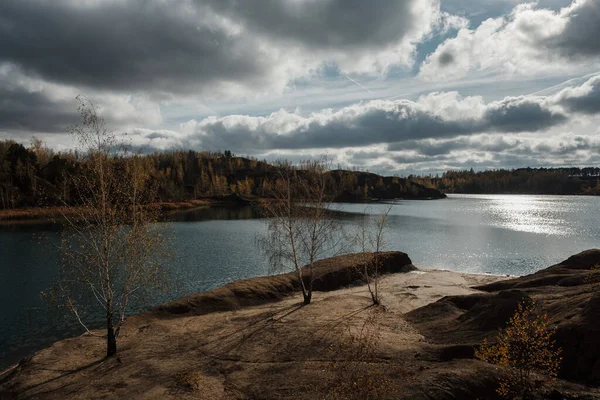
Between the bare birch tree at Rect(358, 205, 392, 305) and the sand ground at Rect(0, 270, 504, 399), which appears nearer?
the sand ground at Rect(0, 270, 504, 399)

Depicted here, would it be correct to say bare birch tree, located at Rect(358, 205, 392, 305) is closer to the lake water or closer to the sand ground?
the sand ground

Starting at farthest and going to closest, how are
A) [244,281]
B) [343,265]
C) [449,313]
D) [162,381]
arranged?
[343,265], [244,281], [449,313], [162,381]

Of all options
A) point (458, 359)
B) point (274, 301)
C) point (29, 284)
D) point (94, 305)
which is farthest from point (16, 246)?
point (458, 359)

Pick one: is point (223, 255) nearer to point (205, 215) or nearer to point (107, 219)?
point (107, 219)

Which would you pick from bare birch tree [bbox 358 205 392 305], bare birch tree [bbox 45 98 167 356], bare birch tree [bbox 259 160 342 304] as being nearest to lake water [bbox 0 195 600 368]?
bare birch tree [bbox 45 98 167 356]

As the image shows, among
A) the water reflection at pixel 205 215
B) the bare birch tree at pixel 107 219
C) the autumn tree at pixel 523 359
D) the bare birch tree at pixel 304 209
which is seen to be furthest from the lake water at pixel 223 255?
the autumn tree at pixel 523 359

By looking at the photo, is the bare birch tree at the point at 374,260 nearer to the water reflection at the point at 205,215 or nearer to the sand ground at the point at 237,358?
the sand ground at the point at 237,358

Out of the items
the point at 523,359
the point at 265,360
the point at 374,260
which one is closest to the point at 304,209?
the point at 265,360

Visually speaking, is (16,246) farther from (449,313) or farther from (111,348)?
(449,313)

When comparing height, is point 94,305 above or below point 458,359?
below

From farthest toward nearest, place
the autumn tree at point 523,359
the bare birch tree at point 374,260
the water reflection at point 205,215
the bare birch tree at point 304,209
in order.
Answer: the water reflection at point 205,215 → the bare birch tree at point 374,260 → the bare birch tree at point 304,209 → the autumn tree at point 523,359

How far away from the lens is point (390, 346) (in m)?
22.2

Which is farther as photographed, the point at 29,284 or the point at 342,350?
the point at 29,284

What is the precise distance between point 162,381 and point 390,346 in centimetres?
1316
